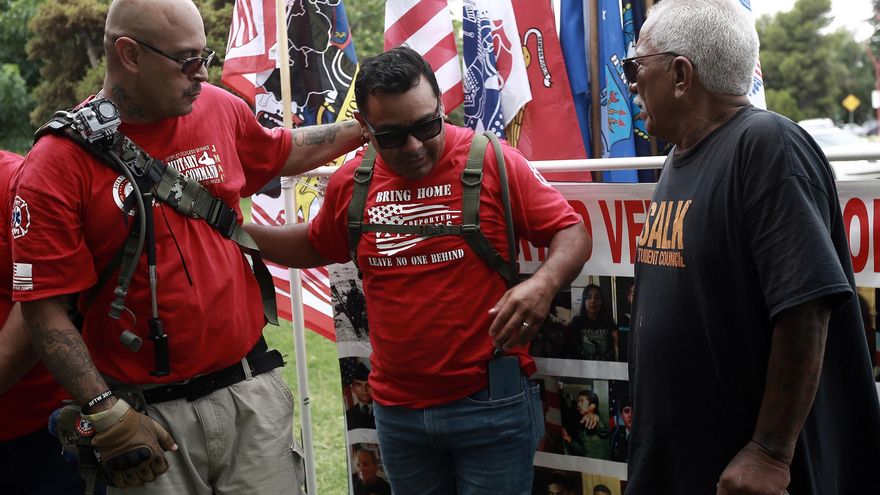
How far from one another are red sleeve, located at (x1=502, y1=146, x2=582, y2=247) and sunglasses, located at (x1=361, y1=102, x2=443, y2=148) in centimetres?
22

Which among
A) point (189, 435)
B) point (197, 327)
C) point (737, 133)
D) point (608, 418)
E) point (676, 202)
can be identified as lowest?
point (608, 418)

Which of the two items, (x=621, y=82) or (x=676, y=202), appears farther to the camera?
(x=621, y=82)

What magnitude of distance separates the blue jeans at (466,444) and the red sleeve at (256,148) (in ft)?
3.28

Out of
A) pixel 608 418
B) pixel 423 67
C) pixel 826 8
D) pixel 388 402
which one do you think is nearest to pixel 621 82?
pixel 423 67

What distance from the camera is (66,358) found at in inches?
109

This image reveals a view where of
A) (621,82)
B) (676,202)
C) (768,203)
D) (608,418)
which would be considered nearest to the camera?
(768,203)

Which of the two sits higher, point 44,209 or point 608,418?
point 44,209

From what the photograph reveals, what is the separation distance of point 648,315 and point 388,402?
1028mm

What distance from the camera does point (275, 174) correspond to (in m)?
3.52

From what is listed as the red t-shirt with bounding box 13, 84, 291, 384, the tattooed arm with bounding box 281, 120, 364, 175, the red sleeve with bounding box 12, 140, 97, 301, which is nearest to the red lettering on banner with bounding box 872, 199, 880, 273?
the tattooed arm with bounding box 281, 120, 364, 175

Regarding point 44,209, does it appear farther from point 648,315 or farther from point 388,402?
point 648,315

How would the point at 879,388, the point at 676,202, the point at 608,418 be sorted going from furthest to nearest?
1. the point at 608,418
2. the point at 879,388
3. the point at 676,202

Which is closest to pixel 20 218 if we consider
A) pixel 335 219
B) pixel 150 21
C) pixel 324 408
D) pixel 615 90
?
pixel 150 21

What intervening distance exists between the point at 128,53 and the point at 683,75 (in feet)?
5.70
